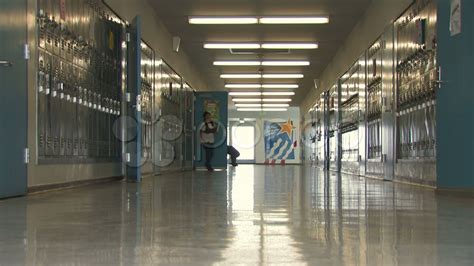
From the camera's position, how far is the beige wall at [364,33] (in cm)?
943

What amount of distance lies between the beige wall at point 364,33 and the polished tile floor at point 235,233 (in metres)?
5.41

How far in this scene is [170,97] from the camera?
46.4 feet

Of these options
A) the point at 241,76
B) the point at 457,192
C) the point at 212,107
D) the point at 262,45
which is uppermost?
the point at 262,45

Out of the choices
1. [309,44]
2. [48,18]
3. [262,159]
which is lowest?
[262,159]

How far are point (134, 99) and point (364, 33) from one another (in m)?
5.47

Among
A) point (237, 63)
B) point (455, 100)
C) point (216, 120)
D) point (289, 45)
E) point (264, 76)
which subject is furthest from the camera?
point (264, 76)

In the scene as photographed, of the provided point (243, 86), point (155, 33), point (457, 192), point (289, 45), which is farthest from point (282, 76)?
point (457, 192)

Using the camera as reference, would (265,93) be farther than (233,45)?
Yes

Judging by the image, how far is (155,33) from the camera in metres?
12.0

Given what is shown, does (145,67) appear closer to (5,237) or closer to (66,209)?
(66,209)

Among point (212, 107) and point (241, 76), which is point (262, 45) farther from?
point (241, 76)

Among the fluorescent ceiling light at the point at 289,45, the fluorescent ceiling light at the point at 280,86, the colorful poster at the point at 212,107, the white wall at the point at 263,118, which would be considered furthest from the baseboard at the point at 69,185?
the white wall at the point at 263,118

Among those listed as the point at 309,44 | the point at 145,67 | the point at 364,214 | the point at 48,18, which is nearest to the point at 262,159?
the point at 309,44

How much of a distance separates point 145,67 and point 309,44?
16.7ft
